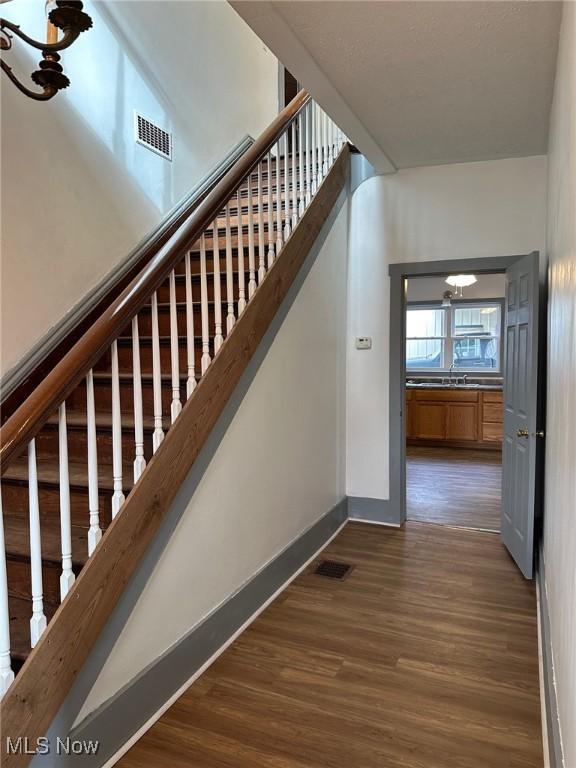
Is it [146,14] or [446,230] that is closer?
[146,14]

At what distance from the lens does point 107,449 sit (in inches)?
95.8

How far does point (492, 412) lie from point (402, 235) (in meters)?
4.01

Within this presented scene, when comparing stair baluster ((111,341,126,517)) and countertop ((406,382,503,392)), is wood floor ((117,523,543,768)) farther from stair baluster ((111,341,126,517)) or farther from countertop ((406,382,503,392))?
countertop ((406,382,503,392))

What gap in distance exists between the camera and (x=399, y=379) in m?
4.15

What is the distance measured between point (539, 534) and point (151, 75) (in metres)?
4.07

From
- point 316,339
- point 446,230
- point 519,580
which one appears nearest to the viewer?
point 519,580

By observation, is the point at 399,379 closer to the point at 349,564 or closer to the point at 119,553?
the point at 349,564

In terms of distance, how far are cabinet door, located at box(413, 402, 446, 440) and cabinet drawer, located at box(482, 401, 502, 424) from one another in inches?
21.9

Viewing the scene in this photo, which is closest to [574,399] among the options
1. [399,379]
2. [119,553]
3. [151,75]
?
[119,553]

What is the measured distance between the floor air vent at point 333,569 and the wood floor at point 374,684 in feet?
0.23

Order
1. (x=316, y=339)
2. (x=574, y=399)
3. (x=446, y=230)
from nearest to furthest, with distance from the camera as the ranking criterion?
(x=574, y=399) < (x=316, y=339) < (x=446, y=230)

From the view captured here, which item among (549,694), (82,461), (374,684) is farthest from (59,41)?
(549,694)

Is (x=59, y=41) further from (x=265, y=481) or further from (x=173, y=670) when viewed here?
(x=173, y=670)

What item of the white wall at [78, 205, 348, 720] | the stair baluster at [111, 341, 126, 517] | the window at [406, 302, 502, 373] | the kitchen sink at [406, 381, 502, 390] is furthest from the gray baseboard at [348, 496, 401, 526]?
the window at [406, 302, 502, 373]
